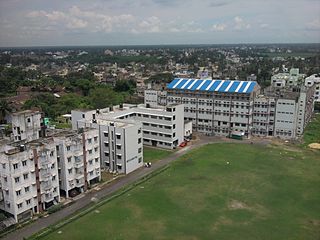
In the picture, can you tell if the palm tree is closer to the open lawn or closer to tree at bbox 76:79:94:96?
tree at bbox 76:79:94:96

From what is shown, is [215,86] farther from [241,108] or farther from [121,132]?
[121,132]

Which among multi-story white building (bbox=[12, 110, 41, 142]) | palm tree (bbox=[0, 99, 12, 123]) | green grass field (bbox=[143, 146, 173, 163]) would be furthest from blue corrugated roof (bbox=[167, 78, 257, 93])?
palm tree (bbox=[0, 99, 12, 123])

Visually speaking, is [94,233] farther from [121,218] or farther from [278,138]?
[278,138]

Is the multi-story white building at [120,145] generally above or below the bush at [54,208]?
above

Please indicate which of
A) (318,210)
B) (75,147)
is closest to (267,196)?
(318,210)

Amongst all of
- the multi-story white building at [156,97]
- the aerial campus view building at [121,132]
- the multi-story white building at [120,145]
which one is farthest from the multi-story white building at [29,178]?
the multi-story white building at [156,97]

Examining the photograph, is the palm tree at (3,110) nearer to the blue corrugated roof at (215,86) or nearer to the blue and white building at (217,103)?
the blue and white building at (217,103)
